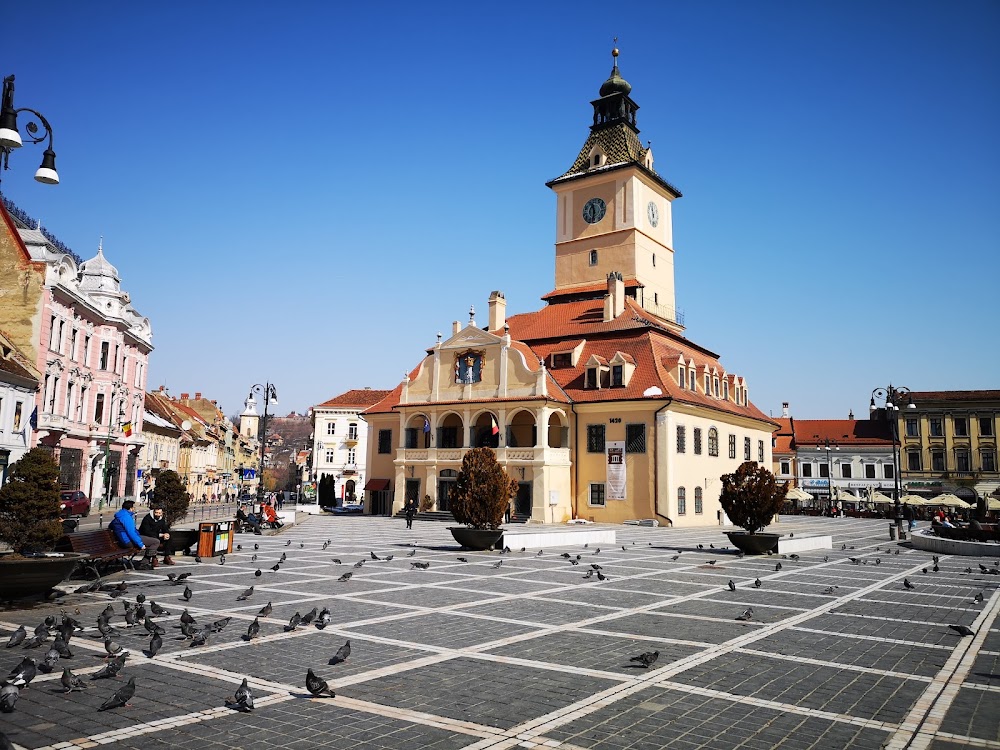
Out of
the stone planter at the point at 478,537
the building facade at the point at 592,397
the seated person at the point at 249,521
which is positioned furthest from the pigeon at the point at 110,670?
the building facade at the point at 592,397

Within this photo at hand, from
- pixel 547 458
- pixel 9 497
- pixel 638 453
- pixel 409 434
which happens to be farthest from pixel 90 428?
pixel 9 497

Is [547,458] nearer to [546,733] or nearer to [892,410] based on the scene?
[892,410]

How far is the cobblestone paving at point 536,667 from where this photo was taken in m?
6.69

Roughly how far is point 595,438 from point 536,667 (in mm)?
38639

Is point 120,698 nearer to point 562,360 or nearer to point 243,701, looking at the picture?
point 243,701

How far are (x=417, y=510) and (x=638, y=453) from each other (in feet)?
48.9

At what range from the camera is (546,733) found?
22.0 feet

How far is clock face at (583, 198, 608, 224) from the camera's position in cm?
6084

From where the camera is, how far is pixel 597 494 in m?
46.6

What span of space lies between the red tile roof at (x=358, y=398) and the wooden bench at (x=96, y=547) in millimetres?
70788

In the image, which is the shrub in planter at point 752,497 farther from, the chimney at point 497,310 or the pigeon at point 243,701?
the chimney at point 497,310

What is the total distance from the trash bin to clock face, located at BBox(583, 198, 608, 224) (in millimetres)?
45077

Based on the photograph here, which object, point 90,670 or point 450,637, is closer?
point 90,670

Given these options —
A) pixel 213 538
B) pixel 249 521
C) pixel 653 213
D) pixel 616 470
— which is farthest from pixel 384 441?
pixel 213 538
